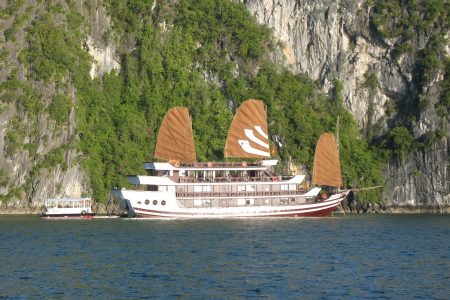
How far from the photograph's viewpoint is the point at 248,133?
79438mm

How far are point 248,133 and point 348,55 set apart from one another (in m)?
23.1

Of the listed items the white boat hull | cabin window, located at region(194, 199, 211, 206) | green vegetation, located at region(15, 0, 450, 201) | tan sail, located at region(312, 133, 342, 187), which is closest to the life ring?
the white boat hull

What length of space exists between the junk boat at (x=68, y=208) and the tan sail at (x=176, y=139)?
26.5 feet

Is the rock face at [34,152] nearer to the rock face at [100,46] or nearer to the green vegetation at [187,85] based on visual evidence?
the green vegetation at [187,85]

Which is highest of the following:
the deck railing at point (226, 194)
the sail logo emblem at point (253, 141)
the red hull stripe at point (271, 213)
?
the sail logo emblem at point (253, 141)

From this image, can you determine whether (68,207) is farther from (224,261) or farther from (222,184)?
(224,261)

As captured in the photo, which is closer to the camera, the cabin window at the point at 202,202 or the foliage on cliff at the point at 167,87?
the cabin window at the point at 202,202

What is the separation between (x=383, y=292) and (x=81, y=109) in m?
57.7

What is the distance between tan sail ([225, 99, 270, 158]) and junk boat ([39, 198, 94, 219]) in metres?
12.8

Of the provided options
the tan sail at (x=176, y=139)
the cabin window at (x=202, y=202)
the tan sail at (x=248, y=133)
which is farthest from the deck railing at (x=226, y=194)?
the tan sail at (x=248, y=133)

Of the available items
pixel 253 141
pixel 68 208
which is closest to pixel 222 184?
pixel 253 141

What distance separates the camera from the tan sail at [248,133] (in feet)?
260

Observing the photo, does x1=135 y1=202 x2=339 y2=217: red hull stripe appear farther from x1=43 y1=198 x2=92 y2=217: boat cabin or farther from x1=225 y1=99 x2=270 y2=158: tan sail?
x1=43 y1=198 x2=92 y2=217: boat cabin

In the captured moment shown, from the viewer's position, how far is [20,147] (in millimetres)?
87250
